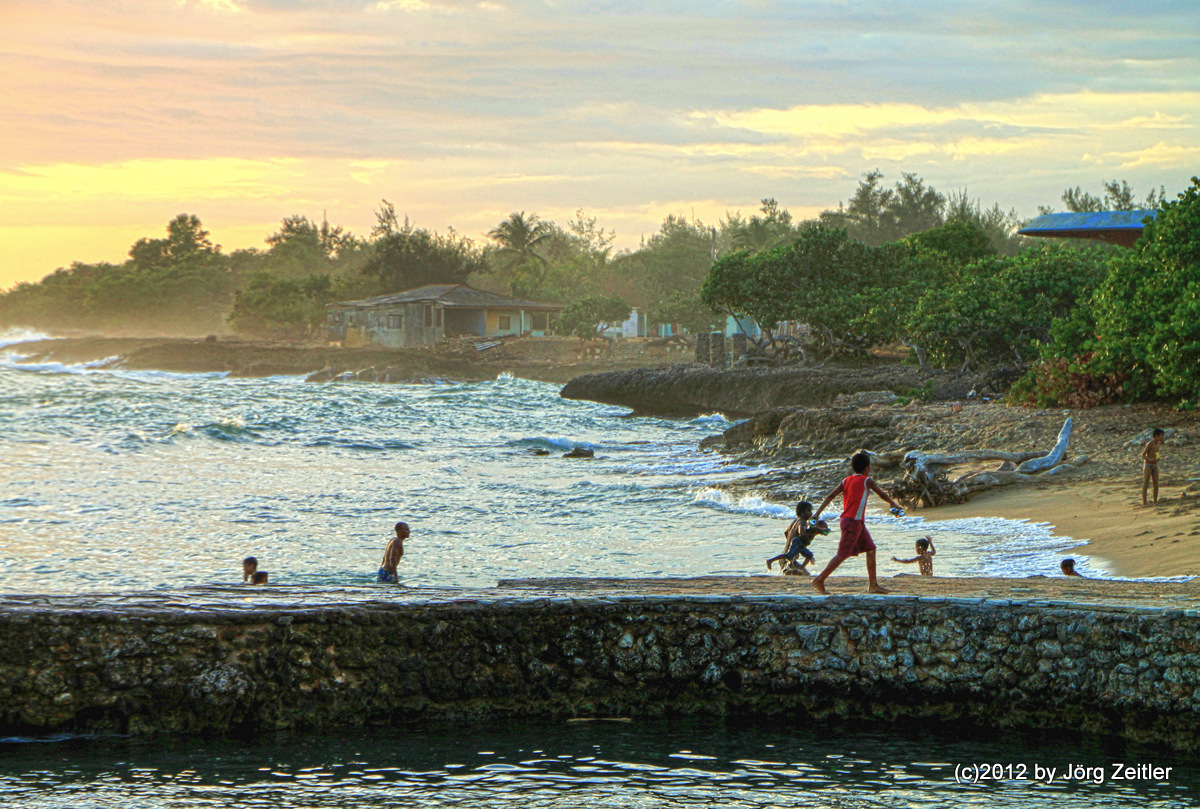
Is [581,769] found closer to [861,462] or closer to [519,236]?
[861,462]

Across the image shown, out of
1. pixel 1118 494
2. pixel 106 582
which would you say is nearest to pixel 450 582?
pixel 106 582

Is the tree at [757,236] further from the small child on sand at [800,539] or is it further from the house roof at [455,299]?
the small child on sand at [800,539]

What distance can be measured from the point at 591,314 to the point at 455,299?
994 centimetres

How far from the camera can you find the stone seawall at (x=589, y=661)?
24.4 ft

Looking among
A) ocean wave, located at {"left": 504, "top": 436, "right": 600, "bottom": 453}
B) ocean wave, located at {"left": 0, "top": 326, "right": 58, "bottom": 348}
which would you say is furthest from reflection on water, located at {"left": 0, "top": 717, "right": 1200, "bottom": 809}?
ocean wave, located at {"left": 0, "top": 326, "right": 58, "bottom": 348}

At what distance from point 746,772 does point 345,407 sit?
130 feet

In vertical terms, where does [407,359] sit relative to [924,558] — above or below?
above

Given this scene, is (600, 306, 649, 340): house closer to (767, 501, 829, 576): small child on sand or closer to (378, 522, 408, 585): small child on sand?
(378, 522, 408, 585): small child on sand

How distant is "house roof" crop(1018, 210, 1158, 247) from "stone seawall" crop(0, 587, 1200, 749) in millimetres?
29695

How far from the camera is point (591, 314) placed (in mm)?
63312

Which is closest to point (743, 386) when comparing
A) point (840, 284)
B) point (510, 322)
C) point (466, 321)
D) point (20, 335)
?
point (840, 284)

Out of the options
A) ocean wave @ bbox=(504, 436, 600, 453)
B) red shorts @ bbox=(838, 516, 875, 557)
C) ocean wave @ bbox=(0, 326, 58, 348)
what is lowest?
ocean wave @ bbox=(504, 436, 600, 453)

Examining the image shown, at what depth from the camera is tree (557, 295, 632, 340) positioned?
63.1 metres

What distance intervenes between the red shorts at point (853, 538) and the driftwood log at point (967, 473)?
945 centimetres
